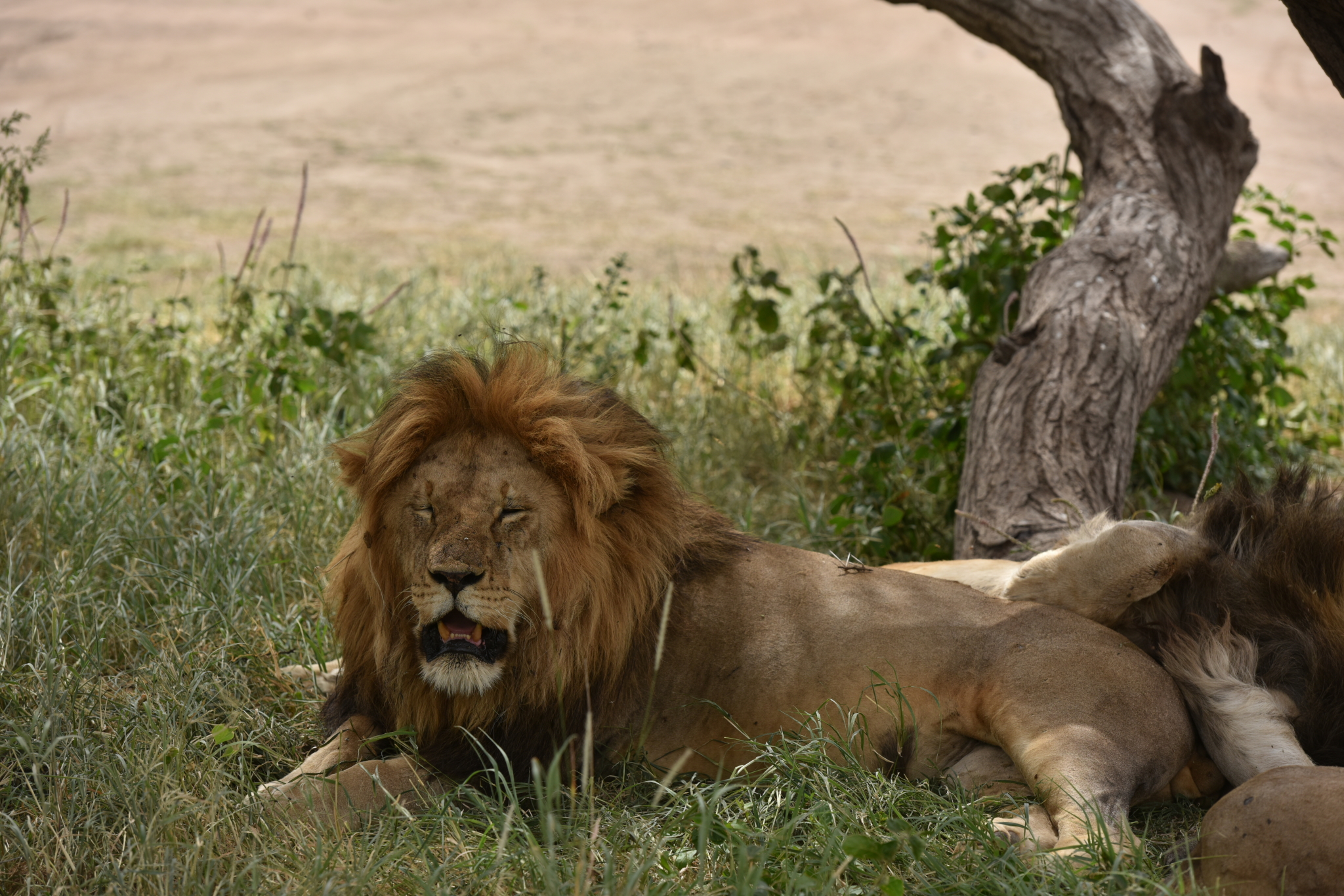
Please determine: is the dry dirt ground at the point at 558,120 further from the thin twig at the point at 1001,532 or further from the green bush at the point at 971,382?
the thin twig at the point at 1001,532

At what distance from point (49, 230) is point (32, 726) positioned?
473 inches

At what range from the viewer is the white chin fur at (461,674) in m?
2.52

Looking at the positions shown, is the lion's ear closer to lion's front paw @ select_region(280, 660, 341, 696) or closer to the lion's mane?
the lion's mane

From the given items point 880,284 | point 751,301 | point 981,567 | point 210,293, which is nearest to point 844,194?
point 880,284

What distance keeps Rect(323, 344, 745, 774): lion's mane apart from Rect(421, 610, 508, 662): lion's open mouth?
0.04 m

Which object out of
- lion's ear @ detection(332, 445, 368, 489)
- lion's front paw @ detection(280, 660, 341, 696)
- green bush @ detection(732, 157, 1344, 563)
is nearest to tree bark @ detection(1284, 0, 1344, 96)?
green bush @ detection(732, 157, 1344, 563)

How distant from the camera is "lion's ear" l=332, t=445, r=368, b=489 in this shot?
9.08ft

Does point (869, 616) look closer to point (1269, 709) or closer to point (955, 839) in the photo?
point (955, 839)

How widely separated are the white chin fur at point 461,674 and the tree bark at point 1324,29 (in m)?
2.54

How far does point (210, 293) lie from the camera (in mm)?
8508

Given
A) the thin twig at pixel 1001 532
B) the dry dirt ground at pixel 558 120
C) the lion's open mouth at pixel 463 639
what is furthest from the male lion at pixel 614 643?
the dry dirt ground at pixel 558 120

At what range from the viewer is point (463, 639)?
8.27 feet

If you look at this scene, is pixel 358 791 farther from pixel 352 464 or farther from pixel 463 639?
pixel 352 464

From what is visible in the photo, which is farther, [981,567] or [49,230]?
[49,230]
